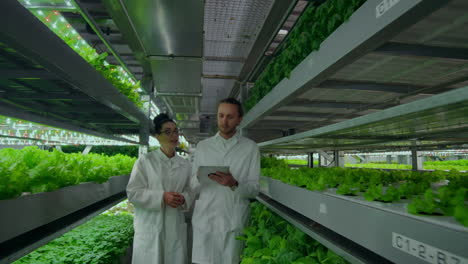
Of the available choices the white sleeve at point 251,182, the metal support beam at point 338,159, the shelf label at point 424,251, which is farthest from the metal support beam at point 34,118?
the metal support beam at point 338,159

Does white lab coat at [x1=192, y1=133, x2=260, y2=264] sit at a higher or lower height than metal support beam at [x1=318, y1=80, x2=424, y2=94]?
lower

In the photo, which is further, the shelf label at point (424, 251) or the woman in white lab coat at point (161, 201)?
the woman in white lab coat at point (161, 201)

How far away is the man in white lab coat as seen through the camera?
2.31 m

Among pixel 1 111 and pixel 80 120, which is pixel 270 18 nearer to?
pixel 80 120

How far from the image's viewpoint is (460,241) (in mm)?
772

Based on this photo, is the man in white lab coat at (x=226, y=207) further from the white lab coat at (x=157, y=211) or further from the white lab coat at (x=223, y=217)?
the white lab coat at (x=157, y=211)

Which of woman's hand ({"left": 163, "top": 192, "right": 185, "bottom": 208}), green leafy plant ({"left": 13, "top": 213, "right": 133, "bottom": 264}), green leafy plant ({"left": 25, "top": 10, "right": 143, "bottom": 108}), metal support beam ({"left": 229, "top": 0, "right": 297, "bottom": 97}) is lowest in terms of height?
green leafy plant ({"left": 13, "top": 213, "right": 133, "bottom": 264})

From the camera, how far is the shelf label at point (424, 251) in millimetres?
775

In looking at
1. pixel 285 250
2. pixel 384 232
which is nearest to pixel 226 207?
pixel 285 250

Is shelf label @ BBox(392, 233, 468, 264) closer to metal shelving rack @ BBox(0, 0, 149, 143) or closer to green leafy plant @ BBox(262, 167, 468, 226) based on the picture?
green leafy plant @ BBox(262, 167, 468, 226)

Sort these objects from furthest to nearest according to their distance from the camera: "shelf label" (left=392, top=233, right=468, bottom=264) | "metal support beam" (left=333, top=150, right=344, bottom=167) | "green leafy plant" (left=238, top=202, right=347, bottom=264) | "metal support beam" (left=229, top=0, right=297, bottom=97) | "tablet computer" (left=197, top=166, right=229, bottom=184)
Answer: "metal support beam" (left=333, top=150, right=344, bottom=167), "metal support beam" (left=229, top=0, right=297, bottom=97), "tablet computer" (left=197, top=166, right=229, bottom=184), "green leafy plant" (left=238, top=202, right=347, bottom=264), "shelf label" (left=392, top=233, right=468, bottom=264)

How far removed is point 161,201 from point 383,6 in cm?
219

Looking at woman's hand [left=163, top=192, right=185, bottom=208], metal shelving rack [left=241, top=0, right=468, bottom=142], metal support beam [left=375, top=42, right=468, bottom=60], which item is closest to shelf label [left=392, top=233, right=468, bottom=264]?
metal shelving rack [left=241, top=0, right=468, bottom=142]

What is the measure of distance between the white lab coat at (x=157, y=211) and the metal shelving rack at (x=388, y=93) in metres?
1.00
